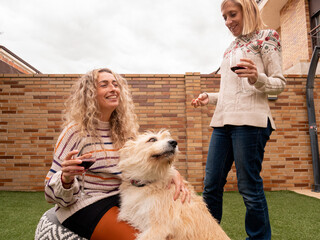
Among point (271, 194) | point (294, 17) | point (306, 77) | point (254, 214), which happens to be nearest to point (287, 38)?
point (294, 17)

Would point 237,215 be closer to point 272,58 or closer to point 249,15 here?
point 272,58

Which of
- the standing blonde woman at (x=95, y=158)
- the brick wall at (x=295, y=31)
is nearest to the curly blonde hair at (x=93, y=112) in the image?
the standing blonde woman at (x=95, y=158)

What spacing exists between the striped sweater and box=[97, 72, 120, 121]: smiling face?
0.15 m

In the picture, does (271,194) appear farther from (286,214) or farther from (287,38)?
(287,38)

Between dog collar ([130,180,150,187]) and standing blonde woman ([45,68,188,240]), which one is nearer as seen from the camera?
standing blonde woman ([45,68,188,240])

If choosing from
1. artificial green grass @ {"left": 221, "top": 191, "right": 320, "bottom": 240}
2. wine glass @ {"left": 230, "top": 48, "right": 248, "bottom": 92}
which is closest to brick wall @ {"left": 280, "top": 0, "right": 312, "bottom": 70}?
artificial green grass @ {"left": 221, "top": 191, "right": 320, "bottom": 240}

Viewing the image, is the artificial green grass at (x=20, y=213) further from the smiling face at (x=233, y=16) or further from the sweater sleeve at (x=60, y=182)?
the smiling face at (x=233, y=16)

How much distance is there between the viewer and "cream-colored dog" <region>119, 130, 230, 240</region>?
146cm

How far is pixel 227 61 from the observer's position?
2045 mm

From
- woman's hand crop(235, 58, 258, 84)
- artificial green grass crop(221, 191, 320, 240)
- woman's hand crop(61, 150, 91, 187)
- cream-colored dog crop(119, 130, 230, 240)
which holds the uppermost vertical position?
woman's hand crop(235, 58, 258, 84)

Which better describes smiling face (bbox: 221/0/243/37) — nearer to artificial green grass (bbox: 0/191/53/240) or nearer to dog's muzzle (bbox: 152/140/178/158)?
dog's muzzle (bbox: 152/140/178/158)

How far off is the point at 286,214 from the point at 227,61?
2.95m

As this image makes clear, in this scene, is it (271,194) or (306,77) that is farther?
(306,77)

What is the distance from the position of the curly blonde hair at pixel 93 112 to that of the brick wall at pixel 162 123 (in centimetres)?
335
